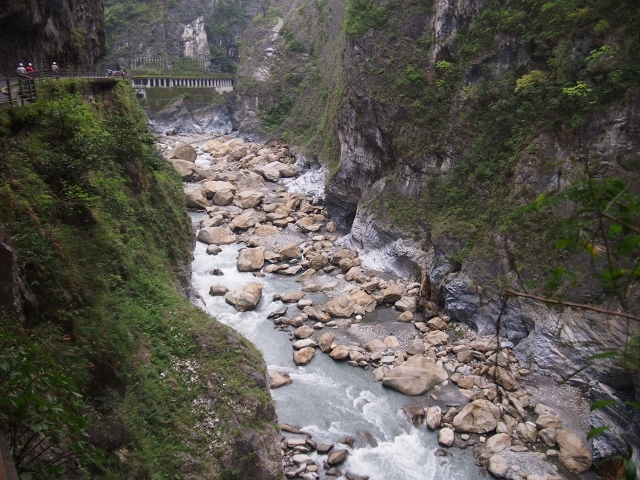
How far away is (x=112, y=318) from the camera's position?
31.2ft

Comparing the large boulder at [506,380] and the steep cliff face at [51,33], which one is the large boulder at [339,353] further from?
the steep cliff face at [51,33]

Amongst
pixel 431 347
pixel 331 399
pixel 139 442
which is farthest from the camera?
pixel 431 347

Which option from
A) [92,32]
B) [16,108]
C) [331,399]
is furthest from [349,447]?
[92,32]

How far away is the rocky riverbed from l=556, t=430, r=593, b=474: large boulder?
0.03 m

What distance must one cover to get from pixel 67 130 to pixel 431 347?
43.4 ft

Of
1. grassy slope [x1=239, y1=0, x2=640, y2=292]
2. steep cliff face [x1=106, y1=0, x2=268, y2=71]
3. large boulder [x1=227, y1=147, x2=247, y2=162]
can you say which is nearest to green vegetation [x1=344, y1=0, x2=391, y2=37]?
grassy slope [x1=239, y1=0, x2=640, y2=292]

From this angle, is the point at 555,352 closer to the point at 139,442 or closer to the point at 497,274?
the point at 497,274

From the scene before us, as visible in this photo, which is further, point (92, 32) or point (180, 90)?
point (180, 90)

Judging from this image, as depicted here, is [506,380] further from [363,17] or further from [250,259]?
[363,17]

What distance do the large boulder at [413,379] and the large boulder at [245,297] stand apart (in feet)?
22.7

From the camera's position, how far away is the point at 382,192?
25516 mm

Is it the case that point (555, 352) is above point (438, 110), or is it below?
below

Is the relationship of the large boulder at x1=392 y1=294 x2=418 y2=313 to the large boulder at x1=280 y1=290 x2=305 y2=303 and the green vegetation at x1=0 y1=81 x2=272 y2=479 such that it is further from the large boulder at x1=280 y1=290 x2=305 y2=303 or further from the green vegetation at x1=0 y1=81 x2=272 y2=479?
the green vegetation at x1=0 y1=81 x2=272 y2=479

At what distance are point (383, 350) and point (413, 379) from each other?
7.03ft
